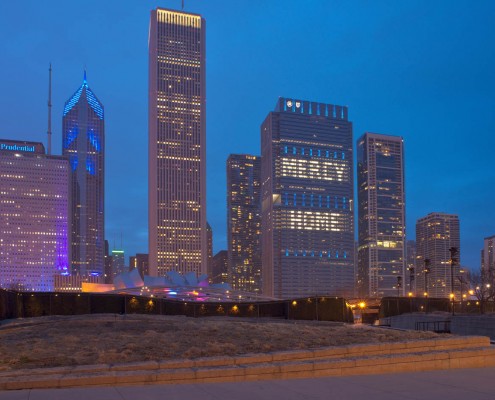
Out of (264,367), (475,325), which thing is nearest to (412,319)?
(475,325)

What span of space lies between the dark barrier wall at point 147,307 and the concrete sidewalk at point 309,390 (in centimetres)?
2531

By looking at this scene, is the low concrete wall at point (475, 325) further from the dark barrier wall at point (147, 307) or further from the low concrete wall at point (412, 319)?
the dark barrier wall at point (147, 307)

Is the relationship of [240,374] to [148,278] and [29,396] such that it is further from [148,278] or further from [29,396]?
[148,278]

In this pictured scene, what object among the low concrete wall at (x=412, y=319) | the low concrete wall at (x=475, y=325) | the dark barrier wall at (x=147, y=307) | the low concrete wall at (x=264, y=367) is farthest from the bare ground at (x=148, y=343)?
the low concrete wall at (x=412, y=319)

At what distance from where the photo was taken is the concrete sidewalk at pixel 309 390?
30.3ft

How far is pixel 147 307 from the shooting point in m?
42.3

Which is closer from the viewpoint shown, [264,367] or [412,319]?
[264,367]

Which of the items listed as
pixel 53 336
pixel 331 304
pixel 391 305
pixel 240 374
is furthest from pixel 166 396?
pixel 391 305

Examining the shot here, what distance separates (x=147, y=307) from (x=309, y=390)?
34.0m

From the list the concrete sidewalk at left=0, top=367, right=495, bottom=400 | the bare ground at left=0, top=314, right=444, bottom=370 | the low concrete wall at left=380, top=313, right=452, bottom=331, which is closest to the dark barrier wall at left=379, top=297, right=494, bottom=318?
the low concrete wall at left=380, top=313, right=452, bottom=331

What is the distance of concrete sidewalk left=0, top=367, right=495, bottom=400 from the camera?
9234 millimetres

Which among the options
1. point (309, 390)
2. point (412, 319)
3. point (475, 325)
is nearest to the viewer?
point (309, 390)

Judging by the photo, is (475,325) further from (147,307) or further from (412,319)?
(147,307)

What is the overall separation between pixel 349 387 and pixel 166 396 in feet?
11.6
